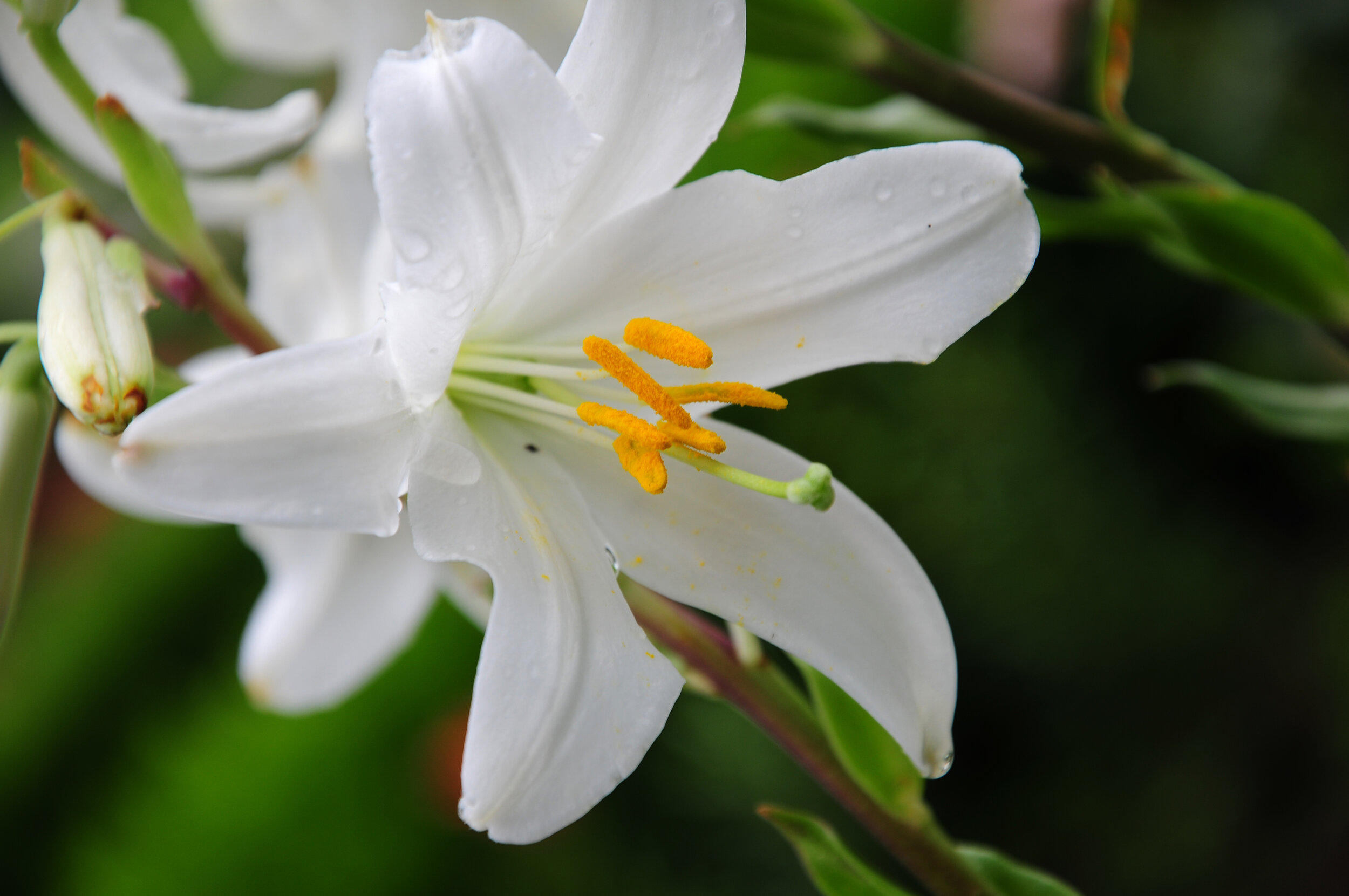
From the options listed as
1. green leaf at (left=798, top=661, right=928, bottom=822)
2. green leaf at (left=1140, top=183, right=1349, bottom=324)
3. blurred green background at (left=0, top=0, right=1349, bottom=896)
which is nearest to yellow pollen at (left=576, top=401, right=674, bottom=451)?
green leaf at (left=798, top=661, right=928, bottom=822)

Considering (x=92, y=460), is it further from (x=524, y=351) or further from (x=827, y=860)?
(x=827, y=860)

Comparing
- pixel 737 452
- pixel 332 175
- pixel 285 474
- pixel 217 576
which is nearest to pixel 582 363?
pixel 737 452

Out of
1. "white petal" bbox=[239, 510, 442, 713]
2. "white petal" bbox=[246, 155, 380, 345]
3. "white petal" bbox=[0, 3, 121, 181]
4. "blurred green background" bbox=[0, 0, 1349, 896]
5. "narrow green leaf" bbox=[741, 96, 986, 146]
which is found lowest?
"blurred green background" bbox=[0, 0, 1349, 896]

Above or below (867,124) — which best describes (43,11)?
above

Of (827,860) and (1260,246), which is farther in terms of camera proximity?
(1260,246)

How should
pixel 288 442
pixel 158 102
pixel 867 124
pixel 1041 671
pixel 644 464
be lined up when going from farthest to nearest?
pixel 1041 671, pixel 867 124, pixel 158 102, pixel 644 464, pixel 288 442

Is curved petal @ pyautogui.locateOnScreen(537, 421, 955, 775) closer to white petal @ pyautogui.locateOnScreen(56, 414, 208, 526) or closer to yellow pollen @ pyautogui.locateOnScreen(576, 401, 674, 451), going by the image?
yellow pollen @ pyautogui.locateOnScreen(576, 401, 674, 451)

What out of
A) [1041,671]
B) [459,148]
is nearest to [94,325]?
[459,148]
